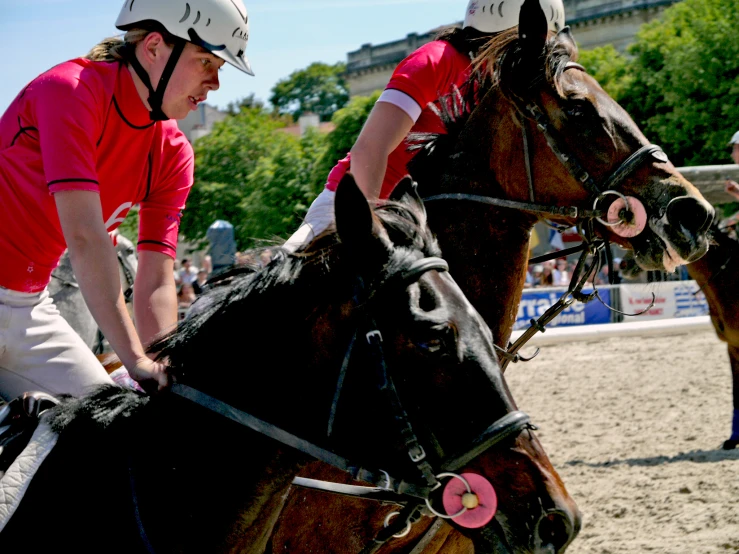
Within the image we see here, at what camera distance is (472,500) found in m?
2.29

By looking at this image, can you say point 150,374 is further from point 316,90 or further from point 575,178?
point 316,90

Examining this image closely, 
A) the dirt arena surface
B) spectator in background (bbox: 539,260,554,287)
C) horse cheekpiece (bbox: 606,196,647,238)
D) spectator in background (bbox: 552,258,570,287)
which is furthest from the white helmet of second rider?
spectator in background (bbox: 539,260,554,287)

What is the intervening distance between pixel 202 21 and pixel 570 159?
5.47 ft

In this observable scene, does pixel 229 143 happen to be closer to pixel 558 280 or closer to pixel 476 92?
pixel 558 280

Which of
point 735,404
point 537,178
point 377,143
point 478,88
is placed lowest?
point 735,404

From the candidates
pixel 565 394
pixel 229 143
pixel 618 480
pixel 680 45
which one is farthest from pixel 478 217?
pixel 229 143

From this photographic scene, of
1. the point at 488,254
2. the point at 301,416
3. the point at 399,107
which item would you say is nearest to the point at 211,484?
the point at 301,416

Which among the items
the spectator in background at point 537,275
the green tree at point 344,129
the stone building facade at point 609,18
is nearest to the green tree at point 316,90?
the stone building facade at point 609,18

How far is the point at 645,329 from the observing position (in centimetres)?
1488

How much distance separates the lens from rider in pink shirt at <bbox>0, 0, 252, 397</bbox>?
280 centimetres

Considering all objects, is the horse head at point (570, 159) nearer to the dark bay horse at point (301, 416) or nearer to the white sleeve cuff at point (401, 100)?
the white sleeve cuff at point (401, 100)

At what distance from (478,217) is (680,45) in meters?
28.7

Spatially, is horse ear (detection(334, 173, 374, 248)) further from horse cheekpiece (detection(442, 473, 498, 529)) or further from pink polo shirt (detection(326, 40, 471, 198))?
pink polo shirt (detection(326, 40, 471, 198))

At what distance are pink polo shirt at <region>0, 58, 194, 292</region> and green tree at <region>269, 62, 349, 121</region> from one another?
77.6 meters
